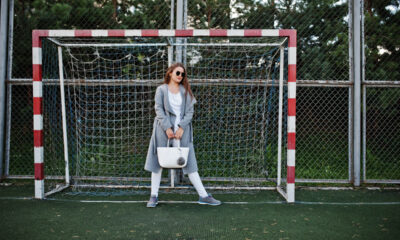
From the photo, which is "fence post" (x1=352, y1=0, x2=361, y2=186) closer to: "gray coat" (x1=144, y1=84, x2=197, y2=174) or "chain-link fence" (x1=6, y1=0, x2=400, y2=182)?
"chain-link fence" (x1=6, y1=0, x2=400, y2=182)

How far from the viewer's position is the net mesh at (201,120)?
4496 mm

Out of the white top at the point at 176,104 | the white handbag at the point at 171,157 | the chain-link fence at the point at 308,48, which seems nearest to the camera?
the white handbag at the point at 171,157

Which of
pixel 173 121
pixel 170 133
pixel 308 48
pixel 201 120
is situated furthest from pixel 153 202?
pixel 308 48

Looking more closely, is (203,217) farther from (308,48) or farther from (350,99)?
(308,48)

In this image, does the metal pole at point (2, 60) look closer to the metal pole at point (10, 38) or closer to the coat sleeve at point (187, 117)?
the metal pole at point (10, 38)

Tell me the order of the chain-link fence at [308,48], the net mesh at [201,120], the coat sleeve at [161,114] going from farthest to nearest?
the chain-link fence at [308,48] → the net mesh at [201,120] → the coat sleeve at [161,114]

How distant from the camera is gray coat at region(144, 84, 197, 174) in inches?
135

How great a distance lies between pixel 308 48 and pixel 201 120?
6.62 ft

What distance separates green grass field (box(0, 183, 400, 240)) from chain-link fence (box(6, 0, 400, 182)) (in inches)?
37.9

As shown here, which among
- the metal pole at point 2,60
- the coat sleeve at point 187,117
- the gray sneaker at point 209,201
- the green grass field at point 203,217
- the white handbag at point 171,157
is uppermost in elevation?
the metal pole at point 2,60

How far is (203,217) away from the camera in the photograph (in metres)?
3.15

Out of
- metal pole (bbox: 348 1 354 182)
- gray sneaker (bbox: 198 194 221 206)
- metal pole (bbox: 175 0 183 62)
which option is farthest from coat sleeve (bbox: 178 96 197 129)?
metal pole (bbox: 348 1 354 182)

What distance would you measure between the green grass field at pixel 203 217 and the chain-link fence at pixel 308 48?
96 centimetres

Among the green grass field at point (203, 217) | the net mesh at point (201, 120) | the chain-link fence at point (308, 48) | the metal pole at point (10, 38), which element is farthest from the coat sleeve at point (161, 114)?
the metal pole at point (10, 38)
